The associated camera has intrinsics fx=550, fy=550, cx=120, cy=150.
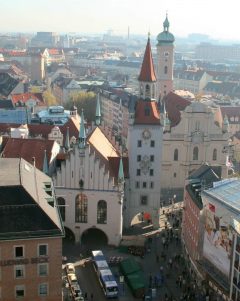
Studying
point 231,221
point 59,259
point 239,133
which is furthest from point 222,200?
point 239,133

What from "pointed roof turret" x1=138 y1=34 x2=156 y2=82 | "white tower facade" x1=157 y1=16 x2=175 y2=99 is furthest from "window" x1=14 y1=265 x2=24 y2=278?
"white tower facade" x1=157 y1=16 x2=175 y2=99

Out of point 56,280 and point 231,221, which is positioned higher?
point 231,221

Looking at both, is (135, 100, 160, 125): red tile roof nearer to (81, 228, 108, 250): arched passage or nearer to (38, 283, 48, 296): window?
(81, 228, 108, 250): arched passage

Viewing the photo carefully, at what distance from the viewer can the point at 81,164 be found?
74.3 metres

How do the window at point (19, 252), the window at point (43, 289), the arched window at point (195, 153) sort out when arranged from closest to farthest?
the window at point (19, 252) → the window at point (43, 289) → the arched window at point (195, 153)

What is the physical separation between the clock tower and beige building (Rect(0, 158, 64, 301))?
106ft

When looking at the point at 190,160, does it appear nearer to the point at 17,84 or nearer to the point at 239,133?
the point at 239,133

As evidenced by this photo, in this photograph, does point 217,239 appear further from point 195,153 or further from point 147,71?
point 195,153

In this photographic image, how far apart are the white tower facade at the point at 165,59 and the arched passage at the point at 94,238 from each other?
59.7m

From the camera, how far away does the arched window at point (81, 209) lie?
247 feet

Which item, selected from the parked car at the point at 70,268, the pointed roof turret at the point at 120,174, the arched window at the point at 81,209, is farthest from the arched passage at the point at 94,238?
the pointed roof turret at the point at 120,174

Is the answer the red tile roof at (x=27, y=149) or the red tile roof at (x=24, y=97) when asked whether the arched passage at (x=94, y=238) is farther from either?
the red tile roof at (x=24, y=97)

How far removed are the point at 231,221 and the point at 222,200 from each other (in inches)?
160

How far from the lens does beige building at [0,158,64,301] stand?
158ft
